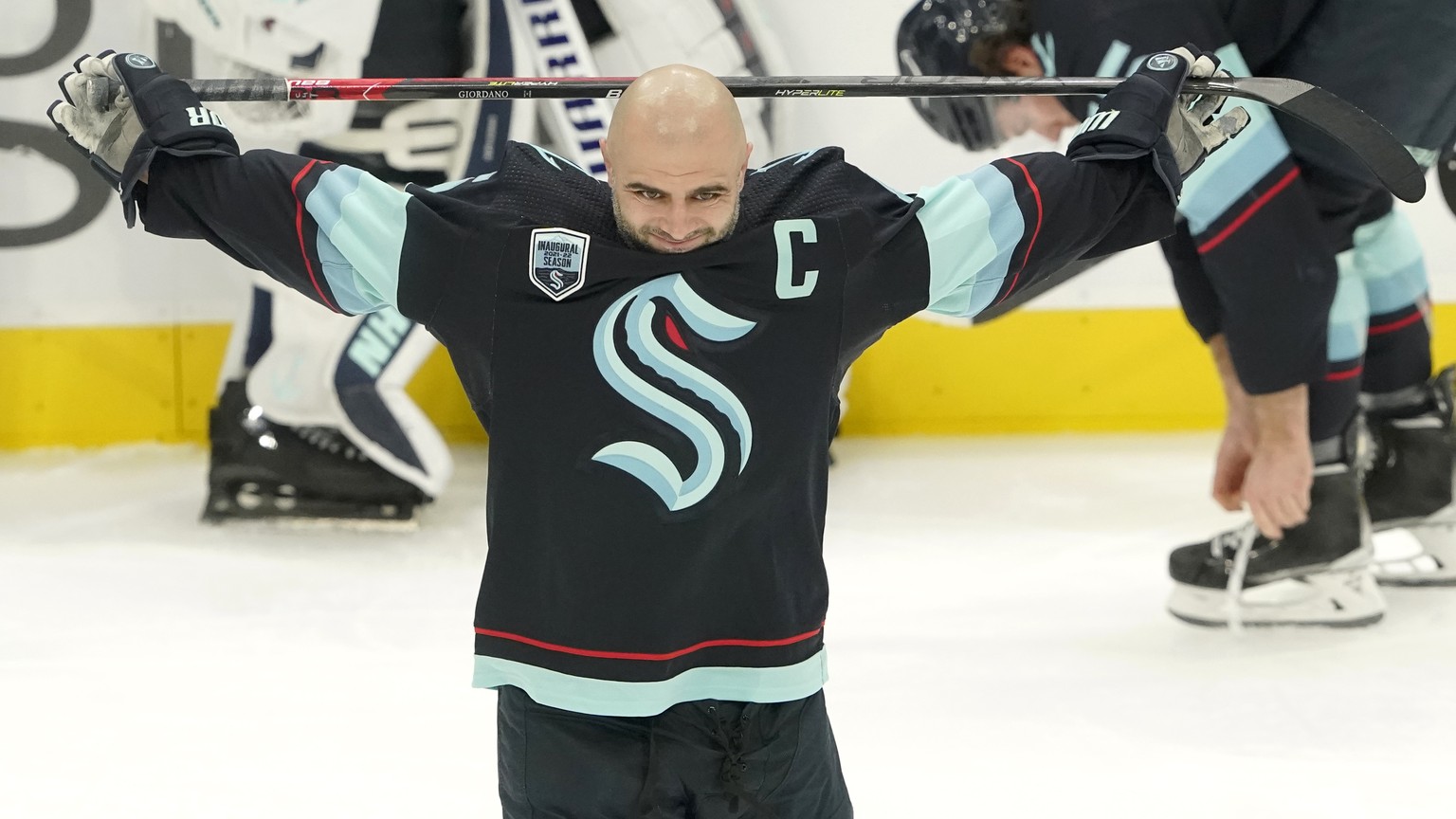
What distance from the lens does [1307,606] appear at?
2.43m

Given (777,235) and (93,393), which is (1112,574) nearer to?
(777,235)

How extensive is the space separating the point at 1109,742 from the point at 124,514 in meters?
1.88

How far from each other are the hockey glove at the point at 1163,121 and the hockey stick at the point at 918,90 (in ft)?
0.08

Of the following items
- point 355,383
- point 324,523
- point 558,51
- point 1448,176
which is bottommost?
point 324,523

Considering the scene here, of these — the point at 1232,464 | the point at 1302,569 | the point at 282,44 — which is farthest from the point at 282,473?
the point at 1302,569

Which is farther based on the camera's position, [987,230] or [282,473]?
Answer: [282,473]

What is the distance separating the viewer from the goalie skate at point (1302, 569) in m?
2.42

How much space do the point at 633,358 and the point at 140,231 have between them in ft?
8.11

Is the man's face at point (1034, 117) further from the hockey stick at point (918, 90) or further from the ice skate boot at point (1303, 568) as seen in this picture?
the hockey stick at point (918, 90)

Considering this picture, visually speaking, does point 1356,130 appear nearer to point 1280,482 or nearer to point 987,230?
point 987,230

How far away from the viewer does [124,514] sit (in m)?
3.00

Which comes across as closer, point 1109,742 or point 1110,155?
point 1110,155

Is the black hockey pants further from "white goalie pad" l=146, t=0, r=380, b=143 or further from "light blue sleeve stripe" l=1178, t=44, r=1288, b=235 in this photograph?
"white goalie pad" l=146, t=0, r=380, b=143

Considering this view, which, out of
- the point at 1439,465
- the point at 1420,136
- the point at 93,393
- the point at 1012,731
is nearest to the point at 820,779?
the point at 1012,731
